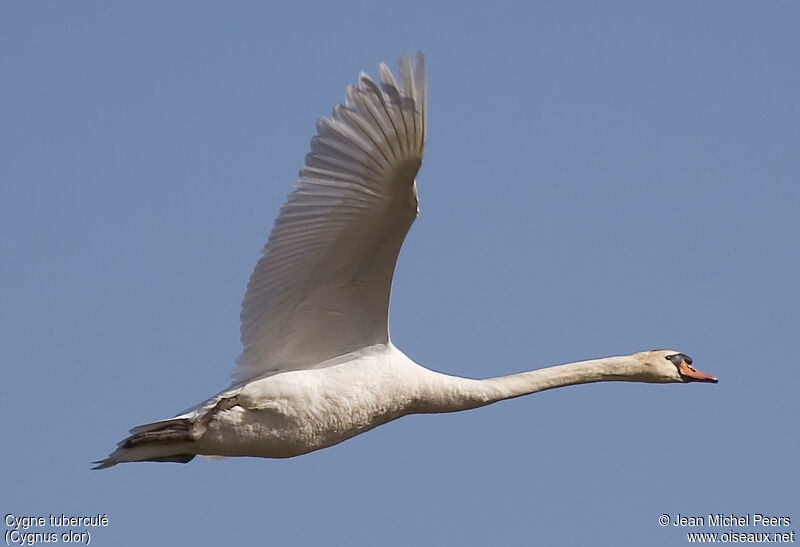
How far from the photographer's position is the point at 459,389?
13.4 metres

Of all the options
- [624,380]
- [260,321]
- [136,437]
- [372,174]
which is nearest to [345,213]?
[372,174]

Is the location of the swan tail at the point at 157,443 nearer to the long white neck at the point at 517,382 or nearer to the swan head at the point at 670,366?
the long white neck at the point at 517,382

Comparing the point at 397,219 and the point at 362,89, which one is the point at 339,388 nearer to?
the point at 397,219

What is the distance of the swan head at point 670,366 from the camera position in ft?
48.1

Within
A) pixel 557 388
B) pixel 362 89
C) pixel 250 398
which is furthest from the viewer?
pixel 557 388

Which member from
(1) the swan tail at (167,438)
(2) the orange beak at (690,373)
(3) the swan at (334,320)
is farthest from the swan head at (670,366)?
(1) the swan tail at (167,438)

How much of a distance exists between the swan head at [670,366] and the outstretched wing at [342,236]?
2.91 meters

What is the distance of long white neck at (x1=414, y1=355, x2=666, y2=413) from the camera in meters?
13.4

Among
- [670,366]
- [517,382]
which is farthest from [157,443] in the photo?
[670,366]

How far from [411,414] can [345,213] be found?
2.12 metres

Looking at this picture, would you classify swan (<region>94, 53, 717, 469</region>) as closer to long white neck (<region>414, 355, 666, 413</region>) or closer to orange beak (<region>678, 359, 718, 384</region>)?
long white neck (<region>414, 355, 666, 413</region>)

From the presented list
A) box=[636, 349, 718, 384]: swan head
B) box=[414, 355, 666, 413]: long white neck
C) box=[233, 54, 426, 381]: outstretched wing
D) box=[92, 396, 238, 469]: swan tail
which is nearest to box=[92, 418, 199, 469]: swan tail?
box=[92, 396, 238, 469]: swan tail

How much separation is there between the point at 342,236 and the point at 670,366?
4015 mm

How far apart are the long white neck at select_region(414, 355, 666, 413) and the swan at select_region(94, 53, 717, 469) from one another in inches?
0.6
